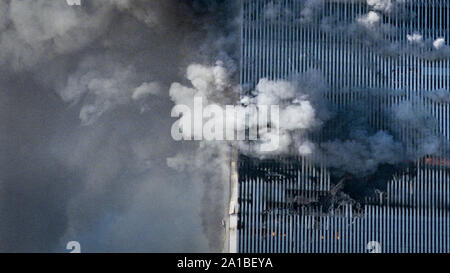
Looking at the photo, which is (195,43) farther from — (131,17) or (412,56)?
(412,56)

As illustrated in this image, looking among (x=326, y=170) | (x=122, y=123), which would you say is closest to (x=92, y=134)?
(x=122, y=123)

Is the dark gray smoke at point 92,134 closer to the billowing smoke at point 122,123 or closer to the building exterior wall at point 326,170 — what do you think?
the billowing smoke at point 122,123

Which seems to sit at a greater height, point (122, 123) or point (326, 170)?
point (122, 123)

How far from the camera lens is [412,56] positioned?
38.5m

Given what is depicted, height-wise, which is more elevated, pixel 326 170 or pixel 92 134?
pixel 92 134

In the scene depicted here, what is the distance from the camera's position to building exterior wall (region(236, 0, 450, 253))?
37.0m

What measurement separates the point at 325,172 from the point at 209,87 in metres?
8.01

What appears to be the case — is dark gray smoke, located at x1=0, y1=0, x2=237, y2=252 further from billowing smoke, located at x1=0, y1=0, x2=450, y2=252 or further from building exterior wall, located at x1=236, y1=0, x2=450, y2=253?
building exterior wall, located at x1=236, y1=0, x2=450, y2=253

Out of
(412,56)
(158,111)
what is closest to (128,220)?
(158,111)

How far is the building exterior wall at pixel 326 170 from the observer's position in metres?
37.0

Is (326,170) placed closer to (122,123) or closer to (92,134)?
(122,123)

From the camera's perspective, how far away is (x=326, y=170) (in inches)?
1465

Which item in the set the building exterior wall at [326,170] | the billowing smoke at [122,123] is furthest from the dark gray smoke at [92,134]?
the building exterior wall at [326,170]

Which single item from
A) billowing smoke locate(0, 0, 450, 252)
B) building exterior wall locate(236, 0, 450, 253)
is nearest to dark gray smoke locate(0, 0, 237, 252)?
billowing smoke locate(0, 0, 450, 252)
